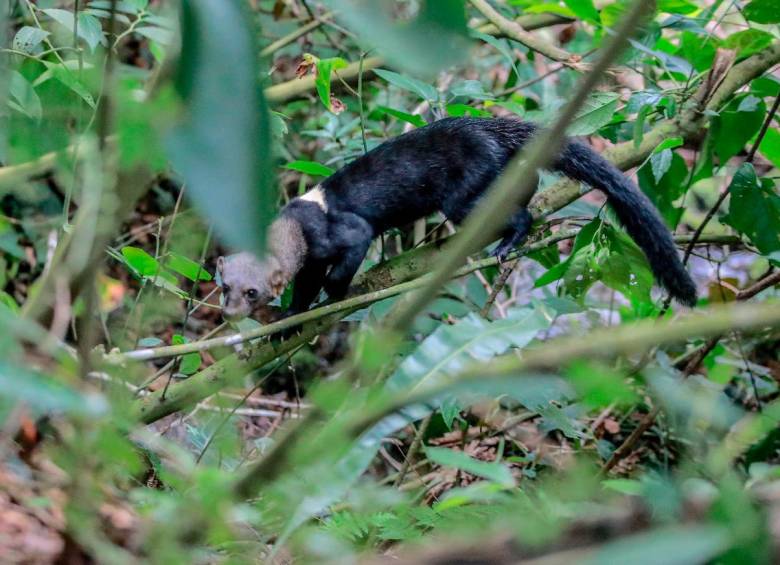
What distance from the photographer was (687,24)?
10.9 feet

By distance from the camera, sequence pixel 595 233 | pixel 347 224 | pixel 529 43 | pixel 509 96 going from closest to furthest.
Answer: pixel 595 233
pixel 529 43
pixel 347 224
pixel 509 96

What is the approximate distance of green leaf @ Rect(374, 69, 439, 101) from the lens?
→ 321 centimetres

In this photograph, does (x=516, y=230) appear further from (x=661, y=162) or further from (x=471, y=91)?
(x=661, y=162)

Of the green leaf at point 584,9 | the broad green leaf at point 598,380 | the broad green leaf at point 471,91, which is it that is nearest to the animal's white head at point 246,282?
the broad green leaf at point 471,91

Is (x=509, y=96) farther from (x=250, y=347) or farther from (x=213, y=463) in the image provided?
(x=213, y=463)

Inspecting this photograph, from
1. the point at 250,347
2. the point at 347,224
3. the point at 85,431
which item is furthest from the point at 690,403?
the point at 347,224

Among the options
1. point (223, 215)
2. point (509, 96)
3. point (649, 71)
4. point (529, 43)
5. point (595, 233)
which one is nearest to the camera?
point (223, 215)

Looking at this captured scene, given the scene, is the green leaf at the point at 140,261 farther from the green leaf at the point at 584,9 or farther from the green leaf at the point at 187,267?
the green leaf at the point at 584,9

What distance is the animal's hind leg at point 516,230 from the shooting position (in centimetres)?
354

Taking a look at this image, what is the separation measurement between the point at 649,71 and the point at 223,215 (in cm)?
406

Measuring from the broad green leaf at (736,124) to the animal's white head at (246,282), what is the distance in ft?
5.77

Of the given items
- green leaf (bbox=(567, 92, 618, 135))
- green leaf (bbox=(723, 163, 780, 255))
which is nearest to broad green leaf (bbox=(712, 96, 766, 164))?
green leaf (bbox=(723, 163, 780, 255))

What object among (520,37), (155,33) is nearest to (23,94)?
(155,33)

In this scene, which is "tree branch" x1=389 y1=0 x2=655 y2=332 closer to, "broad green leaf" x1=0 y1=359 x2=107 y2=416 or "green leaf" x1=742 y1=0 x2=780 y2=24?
"broad green leaf" x1=0 y1=359 x2=107 y2=416
